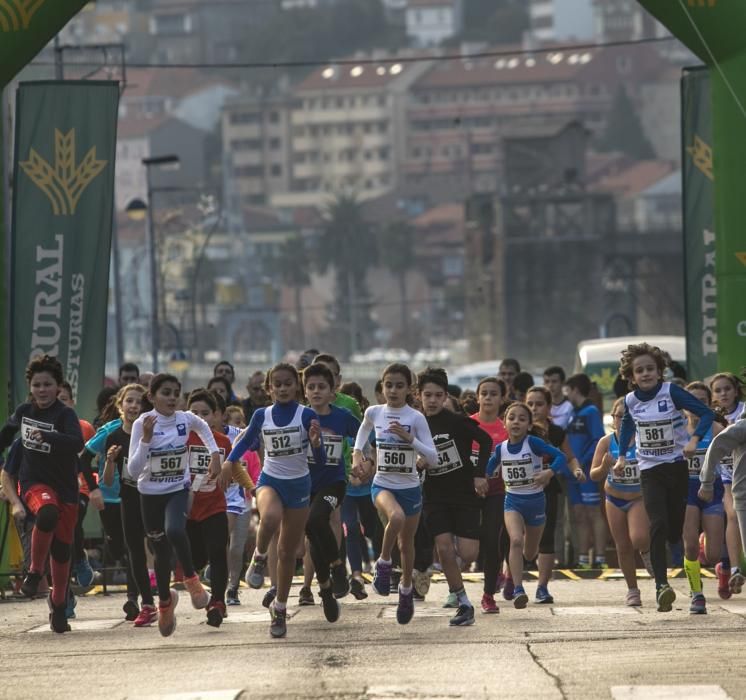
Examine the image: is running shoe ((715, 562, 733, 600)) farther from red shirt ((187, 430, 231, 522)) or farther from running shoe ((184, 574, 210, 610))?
running shoe ((184, 574, 210, 610))

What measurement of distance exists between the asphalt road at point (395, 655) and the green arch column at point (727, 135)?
2.63m

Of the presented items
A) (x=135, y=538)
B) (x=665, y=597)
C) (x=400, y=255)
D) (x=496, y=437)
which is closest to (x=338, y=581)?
(x=135, y=538)

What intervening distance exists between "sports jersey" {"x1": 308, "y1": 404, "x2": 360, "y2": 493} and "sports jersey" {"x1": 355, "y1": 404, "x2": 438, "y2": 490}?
21.0 inches

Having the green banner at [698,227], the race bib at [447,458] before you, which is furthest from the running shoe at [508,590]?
the green banner at [698,227]

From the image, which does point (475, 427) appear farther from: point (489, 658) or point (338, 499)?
point (489, 658)

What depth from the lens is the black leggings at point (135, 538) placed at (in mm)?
Answer: 12867

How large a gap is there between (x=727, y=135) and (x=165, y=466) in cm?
609

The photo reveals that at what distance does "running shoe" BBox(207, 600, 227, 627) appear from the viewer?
12398 millimetres

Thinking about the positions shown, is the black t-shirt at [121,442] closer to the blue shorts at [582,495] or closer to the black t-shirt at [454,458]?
the black t-shirt at [454,458]

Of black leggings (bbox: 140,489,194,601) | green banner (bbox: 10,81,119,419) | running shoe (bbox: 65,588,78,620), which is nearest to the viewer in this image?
black leggings (bbox: 140,489,194,601)

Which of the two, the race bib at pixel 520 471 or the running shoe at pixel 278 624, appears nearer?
the running shoe at pixel 278 624

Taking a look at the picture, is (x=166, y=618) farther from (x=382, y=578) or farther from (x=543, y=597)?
(x=543, y=597)

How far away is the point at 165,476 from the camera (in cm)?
1235

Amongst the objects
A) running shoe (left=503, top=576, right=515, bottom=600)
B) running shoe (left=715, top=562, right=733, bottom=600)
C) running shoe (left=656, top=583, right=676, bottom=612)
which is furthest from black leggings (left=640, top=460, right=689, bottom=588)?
running shoe (left=503, top=576, right=515, bottom=600)
